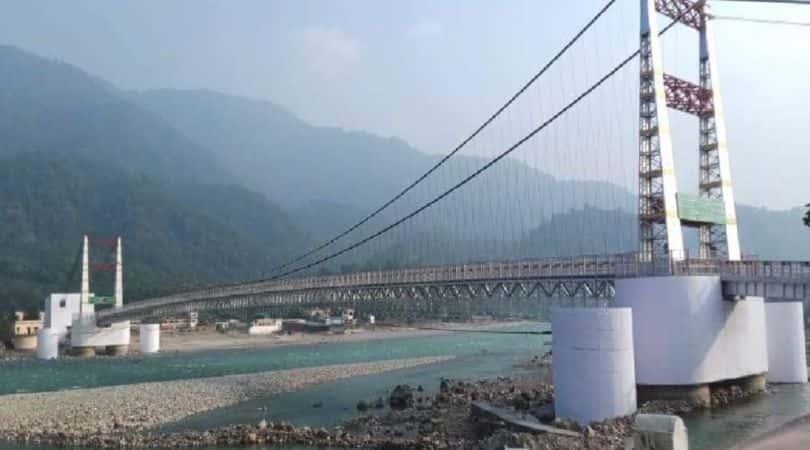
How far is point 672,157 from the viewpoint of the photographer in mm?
24172

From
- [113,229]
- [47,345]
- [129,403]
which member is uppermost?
[113,229]

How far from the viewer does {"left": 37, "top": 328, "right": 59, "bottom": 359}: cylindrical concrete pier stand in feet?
197

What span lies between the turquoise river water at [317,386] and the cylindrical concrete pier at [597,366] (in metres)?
2.12

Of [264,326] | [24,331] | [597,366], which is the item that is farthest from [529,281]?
[264,326]

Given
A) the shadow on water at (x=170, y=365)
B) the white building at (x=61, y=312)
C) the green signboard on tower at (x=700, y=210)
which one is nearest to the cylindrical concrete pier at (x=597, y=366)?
the green signboard on tower at (x=700, y=210)

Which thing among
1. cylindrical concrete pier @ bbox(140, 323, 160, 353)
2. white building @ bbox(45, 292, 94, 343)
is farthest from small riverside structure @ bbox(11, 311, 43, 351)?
cylindrical concrete pier @ bbox(140, 323, 160, 353)

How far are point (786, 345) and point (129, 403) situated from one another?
2652 centimetres

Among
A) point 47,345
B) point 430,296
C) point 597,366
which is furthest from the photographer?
point 47,345

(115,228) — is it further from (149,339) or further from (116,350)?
(149,339)

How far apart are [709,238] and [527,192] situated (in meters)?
174

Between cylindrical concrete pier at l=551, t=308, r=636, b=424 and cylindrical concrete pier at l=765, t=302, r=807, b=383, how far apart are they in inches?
445

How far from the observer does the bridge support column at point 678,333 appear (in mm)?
20953

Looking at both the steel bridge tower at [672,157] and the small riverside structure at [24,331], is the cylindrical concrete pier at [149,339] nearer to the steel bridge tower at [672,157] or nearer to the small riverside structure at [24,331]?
the small riverside structure at [24,331]

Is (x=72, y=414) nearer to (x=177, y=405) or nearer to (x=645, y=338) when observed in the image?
(x=177, y=405)
